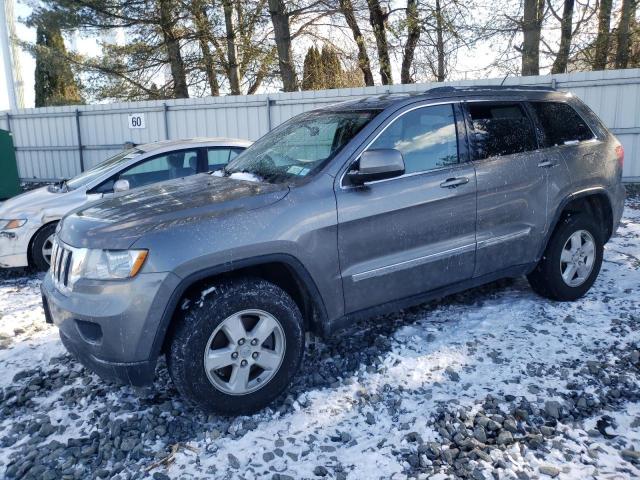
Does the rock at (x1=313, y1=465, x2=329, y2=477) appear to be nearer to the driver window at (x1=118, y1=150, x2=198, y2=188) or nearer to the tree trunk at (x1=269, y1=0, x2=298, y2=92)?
the driver window at (x1=118, y1=150, x2=198, y2=188)

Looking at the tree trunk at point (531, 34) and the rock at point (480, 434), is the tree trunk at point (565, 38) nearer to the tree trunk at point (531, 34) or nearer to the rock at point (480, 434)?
the tree trunk at point (531, 34)

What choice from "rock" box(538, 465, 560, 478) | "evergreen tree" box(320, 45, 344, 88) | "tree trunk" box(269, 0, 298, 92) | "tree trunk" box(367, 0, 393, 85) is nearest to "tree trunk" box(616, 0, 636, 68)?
"tree trunk" box(367, 0, 393, 85)

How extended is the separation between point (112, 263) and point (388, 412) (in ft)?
5.71

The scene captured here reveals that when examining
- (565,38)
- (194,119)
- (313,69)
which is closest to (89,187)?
(194,119)

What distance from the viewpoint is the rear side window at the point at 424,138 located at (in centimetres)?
362

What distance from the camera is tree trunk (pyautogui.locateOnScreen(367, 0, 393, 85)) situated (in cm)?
1780

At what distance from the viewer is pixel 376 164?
128 inches

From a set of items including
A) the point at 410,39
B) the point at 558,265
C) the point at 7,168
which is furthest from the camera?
the point at 410,39

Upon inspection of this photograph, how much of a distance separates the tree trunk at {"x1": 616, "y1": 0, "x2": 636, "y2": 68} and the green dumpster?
14636 millimetres

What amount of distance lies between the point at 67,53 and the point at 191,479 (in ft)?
62.8

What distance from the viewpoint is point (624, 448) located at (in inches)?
107

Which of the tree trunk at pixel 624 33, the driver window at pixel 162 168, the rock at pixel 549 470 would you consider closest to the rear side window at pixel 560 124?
the rock at pixel 549 470

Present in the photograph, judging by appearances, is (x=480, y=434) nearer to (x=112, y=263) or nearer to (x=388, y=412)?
(x=388, y=412)

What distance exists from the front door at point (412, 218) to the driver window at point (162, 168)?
11.1 ft
